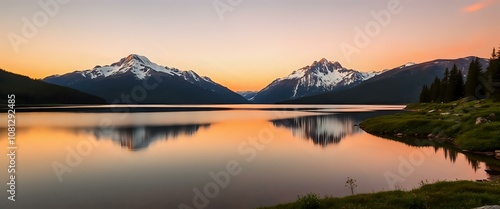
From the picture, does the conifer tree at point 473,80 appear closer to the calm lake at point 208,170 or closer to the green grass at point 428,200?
the calm lake at point 208,170

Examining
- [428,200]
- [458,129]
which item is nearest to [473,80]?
[458,129]

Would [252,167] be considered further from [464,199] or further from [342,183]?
[464,199]

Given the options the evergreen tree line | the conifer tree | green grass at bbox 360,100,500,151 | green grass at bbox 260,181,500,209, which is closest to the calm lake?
green grass at bbox 360,100,500,151

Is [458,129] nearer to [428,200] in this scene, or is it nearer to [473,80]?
[428,200]

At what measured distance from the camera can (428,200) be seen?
752 inches

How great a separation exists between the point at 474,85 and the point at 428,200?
127459 millimetres

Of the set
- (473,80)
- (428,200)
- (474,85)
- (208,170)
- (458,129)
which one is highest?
(473,80)

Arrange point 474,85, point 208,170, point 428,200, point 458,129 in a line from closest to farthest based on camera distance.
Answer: point 428,200 → point 208,170 → point 458,129 → point 474,85

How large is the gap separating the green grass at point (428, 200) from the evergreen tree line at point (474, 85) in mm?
83968

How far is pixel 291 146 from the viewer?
58.5m

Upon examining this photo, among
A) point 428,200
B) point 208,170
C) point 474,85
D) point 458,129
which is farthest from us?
point 474,85

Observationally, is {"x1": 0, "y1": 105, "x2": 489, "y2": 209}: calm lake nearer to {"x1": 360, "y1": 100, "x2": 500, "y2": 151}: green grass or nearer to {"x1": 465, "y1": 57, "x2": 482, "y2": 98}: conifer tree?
{"x1": 360, "y1": 100, "x2": 500, "y2": 151}: green grass

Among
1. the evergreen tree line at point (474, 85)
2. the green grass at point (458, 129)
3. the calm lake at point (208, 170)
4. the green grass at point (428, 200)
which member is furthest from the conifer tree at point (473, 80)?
the green grass at point (428, 200)

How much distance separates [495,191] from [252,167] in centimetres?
2462
